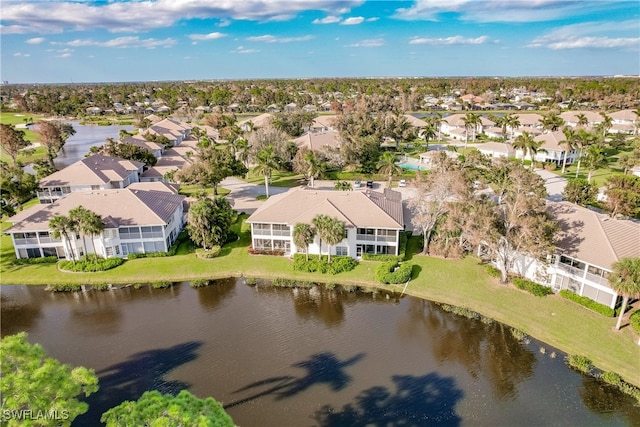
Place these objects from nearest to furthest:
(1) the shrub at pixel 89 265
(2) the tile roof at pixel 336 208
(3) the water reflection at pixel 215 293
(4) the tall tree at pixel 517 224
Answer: (4) the tall tree at pixel 517 224, (3) the water reflection at pixel 215 293, (1) the shrub at pixel 89 265, (2) the tile roof at pixel 336 208

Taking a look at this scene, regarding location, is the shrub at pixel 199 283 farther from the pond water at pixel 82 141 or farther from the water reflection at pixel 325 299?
the pond water at pixel 82 141

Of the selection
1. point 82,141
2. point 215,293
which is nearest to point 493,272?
point 215,293

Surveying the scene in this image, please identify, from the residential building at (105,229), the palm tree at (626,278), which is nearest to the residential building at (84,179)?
the residential building at (105,229)

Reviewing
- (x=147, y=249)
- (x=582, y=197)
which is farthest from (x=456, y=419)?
(x=582, y=197)

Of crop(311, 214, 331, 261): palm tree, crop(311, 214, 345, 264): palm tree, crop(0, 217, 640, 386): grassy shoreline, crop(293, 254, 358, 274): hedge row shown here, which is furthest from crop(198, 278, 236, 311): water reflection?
crop(311, 214, 345, 264): palm tree

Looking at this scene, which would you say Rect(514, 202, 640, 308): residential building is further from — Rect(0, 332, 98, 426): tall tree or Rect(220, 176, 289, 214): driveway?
Rect(0, 332, 98, 426): tall tree
